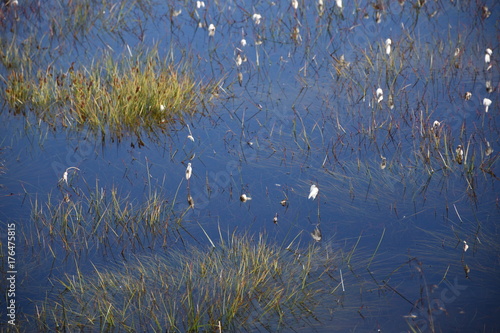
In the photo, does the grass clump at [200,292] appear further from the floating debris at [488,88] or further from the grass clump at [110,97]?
the floating debris at [488,88]

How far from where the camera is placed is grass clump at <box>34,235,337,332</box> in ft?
8.88

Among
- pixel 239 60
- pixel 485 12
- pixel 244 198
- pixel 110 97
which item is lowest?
pixel 244 198

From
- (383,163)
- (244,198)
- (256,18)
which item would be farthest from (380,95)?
(256,18)

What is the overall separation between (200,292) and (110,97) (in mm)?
2085

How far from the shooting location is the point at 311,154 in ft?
13.4

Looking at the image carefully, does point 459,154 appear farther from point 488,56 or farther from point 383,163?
point 488,56

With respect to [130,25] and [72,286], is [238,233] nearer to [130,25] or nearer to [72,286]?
[72,286]

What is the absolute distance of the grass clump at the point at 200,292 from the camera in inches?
107

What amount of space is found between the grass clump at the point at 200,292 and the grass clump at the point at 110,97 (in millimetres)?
1526

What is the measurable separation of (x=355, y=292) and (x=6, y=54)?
375 centimetres

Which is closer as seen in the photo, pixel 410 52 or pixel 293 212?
pixel 293 212

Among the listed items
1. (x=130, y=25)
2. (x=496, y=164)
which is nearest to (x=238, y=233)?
(x=496, y=164)

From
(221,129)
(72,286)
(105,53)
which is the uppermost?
(105,53)

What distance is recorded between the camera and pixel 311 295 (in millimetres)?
2871
